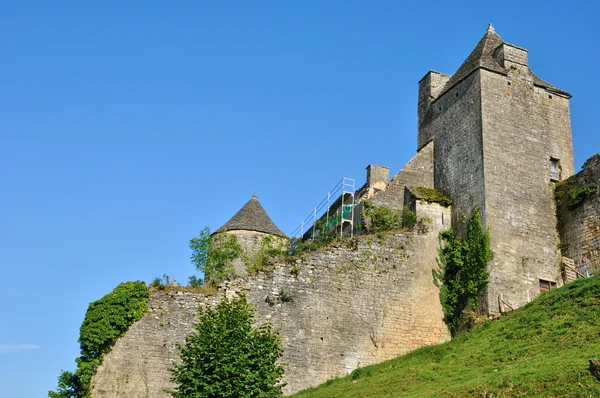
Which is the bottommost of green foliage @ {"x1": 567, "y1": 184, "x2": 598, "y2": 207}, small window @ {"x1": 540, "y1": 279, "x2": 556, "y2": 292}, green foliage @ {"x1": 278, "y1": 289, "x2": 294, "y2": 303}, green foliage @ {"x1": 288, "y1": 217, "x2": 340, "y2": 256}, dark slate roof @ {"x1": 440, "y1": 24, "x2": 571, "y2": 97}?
green foliage @ {"x1": 278, "y1": 289, "x2": 294, "y2": 303}

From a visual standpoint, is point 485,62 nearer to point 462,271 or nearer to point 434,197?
point 434,197

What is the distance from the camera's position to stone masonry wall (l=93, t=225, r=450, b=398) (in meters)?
21.1

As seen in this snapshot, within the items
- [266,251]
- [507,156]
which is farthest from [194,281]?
[507,156]

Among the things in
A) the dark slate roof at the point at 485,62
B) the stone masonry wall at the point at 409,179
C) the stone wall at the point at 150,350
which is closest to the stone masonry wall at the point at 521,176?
the dark slate roof at the point at 485,62

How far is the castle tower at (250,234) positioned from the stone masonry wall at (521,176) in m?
10.4

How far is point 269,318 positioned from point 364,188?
10.9 metres

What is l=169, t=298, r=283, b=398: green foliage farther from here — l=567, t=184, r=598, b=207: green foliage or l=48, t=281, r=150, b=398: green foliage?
l=567, t=184, r=598, b=207: green foliage

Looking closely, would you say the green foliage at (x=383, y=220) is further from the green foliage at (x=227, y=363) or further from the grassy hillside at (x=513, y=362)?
the green foliage at (x=227, y=363)

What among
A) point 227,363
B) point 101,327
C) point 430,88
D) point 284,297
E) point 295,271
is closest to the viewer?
point 227,363

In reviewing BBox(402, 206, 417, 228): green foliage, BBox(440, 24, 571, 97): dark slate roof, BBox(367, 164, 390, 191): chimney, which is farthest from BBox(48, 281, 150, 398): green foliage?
BBox(440, 24, 571, 97): dark slate roof

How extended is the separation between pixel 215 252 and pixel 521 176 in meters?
12.7

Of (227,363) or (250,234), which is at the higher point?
(250,234)

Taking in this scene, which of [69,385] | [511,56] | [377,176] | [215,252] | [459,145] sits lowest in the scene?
[69,385]

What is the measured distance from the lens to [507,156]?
83.9 ft
